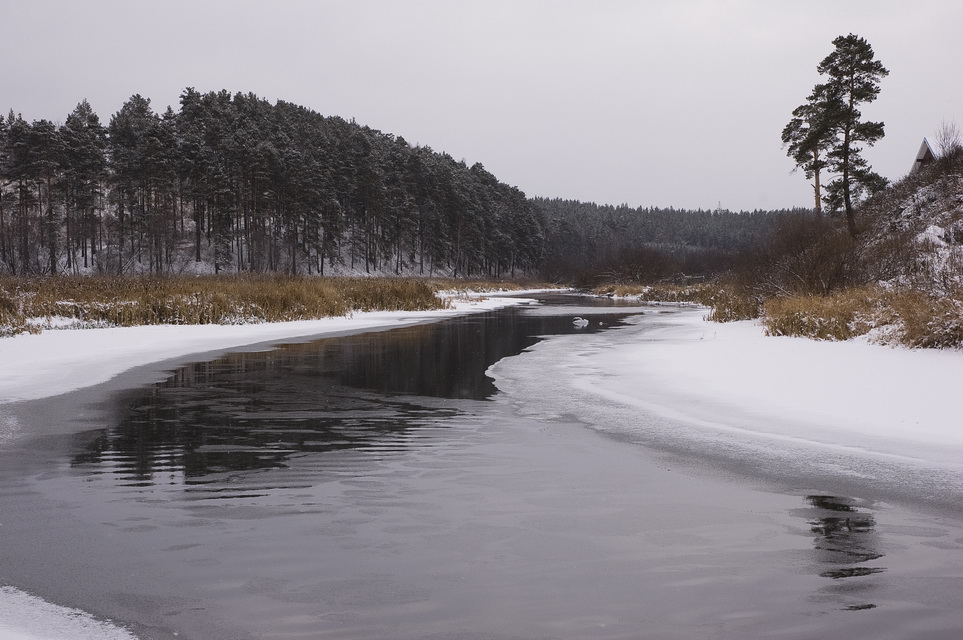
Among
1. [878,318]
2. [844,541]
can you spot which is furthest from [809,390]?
[878,318]

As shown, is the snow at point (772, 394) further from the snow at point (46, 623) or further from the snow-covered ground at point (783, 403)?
the snow at point (46, 623)

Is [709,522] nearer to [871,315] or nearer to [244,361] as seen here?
[244,361]

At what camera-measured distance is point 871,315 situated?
1622 centimetres

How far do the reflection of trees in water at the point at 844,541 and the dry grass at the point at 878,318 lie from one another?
9.82m

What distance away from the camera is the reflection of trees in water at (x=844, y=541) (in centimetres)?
387

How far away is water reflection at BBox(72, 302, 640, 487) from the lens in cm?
657

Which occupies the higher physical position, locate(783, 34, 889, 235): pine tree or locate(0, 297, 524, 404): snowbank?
locate(783, 34, 889, 235): pine tree

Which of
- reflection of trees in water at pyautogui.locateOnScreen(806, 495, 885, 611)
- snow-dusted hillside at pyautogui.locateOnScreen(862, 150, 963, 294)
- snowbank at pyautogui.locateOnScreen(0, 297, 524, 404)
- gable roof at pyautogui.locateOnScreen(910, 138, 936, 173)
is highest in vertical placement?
gable roof at pyautogui.locateOnScreen(910, 138, 936, 173)

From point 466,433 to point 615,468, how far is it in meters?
2.06

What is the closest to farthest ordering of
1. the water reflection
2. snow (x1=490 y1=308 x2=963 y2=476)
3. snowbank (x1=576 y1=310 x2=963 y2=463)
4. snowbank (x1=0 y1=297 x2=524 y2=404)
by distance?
the water reflection
snow (x1=490 y1=308 x2=963 y2=476)
snowbank (x1=576 y1=310 x2=963 y2=463)
snowbank (x1=0 y1=297 x2=524 y2=404)

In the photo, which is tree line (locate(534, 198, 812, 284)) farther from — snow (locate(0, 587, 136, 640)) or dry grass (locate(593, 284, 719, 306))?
snow (locate(0, 587, 136, 640))

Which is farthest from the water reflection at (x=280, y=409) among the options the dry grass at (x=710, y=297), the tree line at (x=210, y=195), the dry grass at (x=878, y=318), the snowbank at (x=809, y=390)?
the tree line at (x=210, y=195)

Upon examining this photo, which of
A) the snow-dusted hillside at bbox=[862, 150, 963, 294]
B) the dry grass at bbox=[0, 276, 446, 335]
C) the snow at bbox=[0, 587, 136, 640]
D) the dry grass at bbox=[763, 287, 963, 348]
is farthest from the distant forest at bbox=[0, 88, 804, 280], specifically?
the snow at bbox=[0, 587, 136, 640]

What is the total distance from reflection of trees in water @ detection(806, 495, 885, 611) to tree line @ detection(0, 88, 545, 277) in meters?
61.4
